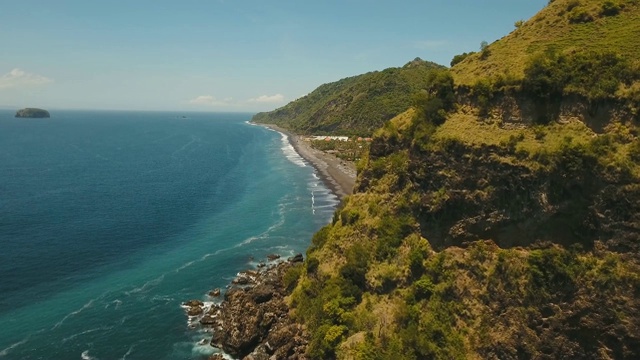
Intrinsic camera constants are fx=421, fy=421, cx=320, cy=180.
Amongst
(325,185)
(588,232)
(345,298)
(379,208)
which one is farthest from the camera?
(325,185)

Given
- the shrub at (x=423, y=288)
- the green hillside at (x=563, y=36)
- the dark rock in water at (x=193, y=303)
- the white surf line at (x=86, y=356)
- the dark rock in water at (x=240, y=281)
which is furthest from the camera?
the dark rock in water at (x=240, y=281)

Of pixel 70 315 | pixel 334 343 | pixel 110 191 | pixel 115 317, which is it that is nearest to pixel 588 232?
pixel 334 343

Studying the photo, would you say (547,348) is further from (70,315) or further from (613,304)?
(70,315)

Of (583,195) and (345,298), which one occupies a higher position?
(583,195)

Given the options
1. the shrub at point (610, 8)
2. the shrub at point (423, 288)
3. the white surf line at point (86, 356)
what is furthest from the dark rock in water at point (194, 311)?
the shrub at point (610, 8)

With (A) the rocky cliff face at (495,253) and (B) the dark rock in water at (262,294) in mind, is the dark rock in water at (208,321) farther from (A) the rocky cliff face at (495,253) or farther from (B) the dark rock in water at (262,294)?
(A) the rocky cliff face at (495,253)

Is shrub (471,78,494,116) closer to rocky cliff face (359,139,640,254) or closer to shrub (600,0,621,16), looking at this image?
rocky cliff face (359,139,640,254)

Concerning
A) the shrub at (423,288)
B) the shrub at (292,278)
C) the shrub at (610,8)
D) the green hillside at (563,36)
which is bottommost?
the shrub at (292,278)
